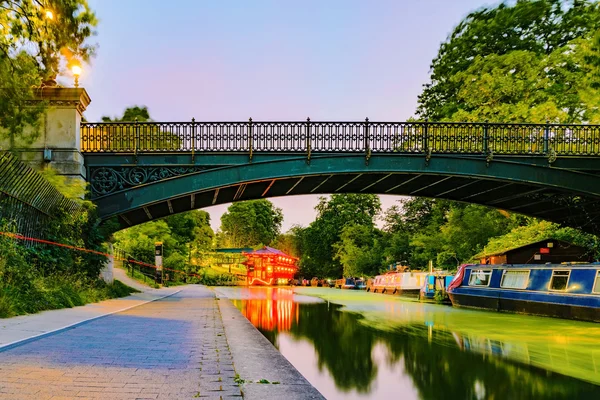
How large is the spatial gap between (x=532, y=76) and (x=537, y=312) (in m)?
13.9

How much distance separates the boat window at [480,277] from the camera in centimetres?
2268

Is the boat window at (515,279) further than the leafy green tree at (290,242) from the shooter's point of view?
No

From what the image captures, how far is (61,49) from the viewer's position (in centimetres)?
1620

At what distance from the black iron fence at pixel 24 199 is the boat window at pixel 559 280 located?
15.0 m

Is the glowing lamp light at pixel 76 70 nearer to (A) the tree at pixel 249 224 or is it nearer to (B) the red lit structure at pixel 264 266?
(B) the red lit structure at pixel 264 266

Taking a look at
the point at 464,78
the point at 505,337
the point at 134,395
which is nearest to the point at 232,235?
the point at 464,78

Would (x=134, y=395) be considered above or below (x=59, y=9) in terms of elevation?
below

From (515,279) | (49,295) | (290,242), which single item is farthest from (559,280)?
(290,242)

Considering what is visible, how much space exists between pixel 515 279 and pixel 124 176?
46.8 ft

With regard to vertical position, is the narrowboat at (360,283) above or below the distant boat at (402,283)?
below

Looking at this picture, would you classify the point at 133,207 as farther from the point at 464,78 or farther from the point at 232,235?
the point at 232,235

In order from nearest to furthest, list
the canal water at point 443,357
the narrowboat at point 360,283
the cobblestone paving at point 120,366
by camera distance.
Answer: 1. the cobblestone paving at point 120,366
2. the canal water at point 443,357
3. the narrowboat at point 360,283

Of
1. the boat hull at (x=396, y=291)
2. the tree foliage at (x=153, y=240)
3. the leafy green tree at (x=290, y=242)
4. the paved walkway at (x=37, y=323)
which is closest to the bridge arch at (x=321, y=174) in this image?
the paved walkway at (x=37, y=323)

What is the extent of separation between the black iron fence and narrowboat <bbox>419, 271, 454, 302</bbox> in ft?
66.1
